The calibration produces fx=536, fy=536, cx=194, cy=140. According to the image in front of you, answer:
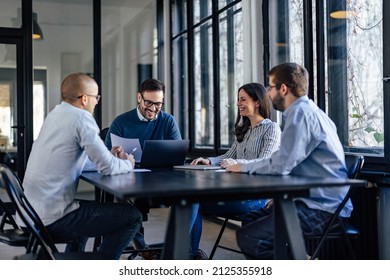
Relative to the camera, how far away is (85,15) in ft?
24.4

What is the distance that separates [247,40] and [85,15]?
10.2 ft

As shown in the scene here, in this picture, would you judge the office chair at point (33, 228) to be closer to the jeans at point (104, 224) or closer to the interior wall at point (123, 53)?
the jeans at point (104, 224)

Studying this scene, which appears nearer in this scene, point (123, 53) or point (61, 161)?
point (61, 161)

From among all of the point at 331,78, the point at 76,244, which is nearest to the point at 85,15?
the point at 331,78

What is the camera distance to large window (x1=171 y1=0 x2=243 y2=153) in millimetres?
5848

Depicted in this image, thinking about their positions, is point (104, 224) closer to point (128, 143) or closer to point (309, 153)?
point (128, 143)

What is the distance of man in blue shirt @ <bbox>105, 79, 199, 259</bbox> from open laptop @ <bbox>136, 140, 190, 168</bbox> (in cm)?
54

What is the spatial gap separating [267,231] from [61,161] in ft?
3.68

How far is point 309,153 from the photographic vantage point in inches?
107

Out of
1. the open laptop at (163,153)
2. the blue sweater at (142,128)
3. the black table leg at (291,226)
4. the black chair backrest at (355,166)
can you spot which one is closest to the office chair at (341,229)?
the black chair backrest at (355,166)

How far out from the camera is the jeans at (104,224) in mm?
2750

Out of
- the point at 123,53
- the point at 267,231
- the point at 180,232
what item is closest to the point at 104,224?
the point at 180,232

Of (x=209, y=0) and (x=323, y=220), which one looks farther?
(x=209, y=0)
